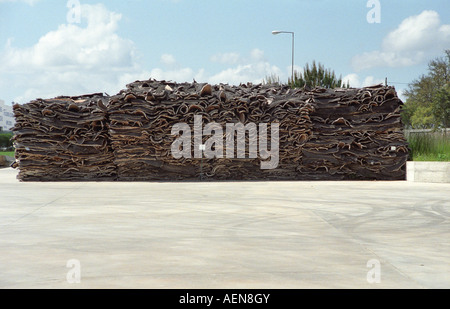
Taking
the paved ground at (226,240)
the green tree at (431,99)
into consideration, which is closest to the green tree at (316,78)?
the green tree at (431,99)

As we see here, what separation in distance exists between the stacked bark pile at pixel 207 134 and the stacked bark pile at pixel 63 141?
0.03 meters

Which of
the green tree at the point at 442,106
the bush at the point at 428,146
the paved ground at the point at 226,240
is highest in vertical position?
the green tree at the point at 442,106

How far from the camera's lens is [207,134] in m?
15.0

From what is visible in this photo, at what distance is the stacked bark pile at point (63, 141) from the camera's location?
1490cm

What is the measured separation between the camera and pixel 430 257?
16.5 ft

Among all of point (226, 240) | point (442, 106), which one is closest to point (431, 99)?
point (442, 106)

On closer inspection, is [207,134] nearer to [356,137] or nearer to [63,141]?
[63,141]

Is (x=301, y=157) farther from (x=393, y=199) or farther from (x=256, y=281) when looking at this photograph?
(x=256, y=281)

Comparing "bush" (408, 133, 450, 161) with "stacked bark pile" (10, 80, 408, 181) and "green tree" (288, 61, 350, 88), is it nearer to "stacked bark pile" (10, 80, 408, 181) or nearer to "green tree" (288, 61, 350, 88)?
"stacked bark pile" (10, 80, 408, 181)

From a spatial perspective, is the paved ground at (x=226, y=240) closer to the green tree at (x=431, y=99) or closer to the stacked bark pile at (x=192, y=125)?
the stacked bark pile at (x=192, y=125)

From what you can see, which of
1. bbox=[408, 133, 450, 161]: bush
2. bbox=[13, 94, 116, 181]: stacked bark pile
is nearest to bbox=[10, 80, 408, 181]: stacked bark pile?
bbox=[13, 94, 116, 181]: stacked bark pile

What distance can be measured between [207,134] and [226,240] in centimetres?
925

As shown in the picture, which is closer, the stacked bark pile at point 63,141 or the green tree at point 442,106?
the stacked bark pile at point 63,141

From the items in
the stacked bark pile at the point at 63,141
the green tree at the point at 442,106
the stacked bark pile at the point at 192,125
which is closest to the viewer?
the stacked bark pile at the point at 192,125
